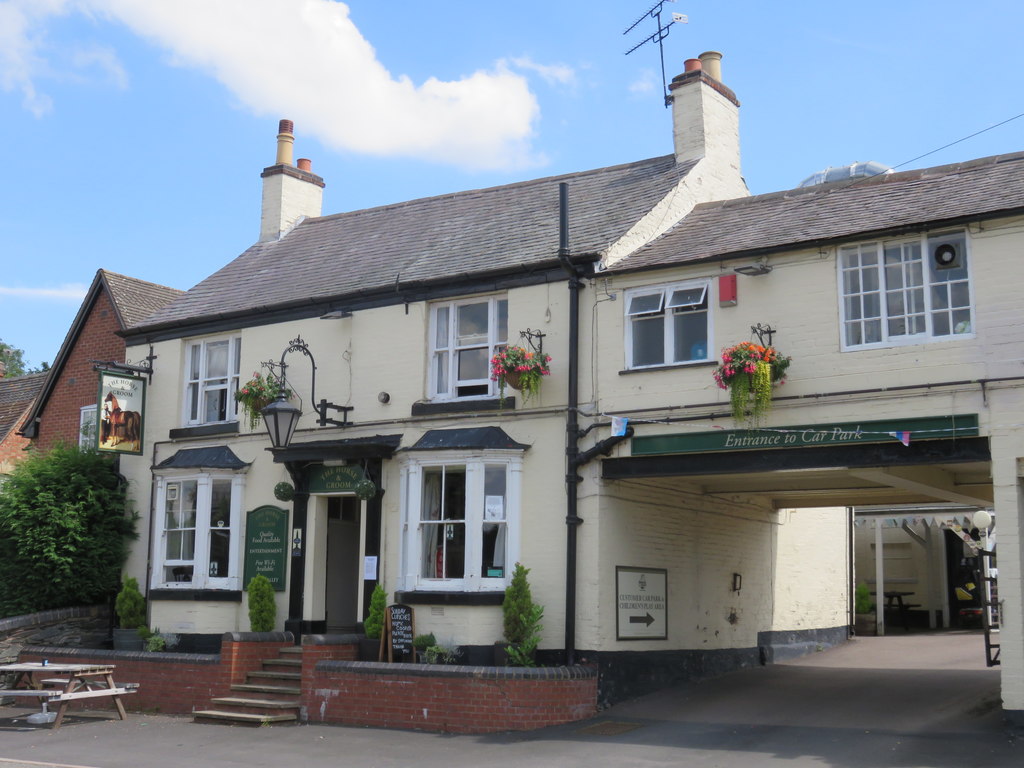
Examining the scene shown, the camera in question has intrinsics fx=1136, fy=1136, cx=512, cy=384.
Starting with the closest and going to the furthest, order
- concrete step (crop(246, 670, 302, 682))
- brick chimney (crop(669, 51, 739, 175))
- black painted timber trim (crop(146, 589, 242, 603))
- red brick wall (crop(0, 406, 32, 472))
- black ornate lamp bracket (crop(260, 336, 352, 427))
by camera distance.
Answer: concrete step (crop(246, 670, 302, 682)) < black ornate lamp bracket (crop(260, 336, 352, 427)) < black painted timber trim (crop(146, 589, 242, 603)) < brick chimney (crop(669, 51, 739, 175)) < red brick wall (crop(0, 406, 32, 472))

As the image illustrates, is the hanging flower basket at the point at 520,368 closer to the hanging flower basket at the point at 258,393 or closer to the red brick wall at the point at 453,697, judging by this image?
the red brick wall at the point at 453,697

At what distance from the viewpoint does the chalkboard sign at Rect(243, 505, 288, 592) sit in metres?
17.8

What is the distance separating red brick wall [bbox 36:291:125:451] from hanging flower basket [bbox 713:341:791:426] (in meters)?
14.0

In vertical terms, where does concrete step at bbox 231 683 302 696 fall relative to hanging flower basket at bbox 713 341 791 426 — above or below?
below

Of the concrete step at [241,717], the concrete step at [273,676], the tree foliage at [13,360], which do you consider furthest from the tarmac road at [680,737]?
the tree foliage at [13,360]

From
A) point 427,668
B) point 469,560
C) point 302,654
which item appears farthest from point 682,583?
point 302,654

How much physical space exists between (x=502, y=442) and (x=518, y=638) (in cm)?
265

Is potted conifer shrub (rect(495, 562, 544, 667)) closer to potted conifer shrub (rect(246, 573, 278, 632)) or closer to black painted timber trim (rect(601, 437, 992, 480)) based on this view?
black painted timber trim (rect(601, 437, 992, 480))

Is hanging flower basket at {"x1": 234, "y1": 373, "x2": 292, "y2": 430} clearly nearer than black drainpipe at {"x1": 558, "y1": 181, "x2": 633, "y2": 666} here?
→ No

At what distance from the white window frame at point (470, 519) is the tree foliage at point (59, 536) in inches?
249

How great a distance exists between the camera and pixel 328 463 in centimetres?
1748

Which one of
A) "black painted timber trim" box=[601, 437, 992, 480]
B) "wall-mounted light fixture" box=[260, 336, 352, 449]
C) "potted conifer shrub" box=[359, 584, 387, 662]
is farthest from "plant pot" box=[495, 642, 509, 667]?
"wall-mounted light fixture" box=[260, 336, 352, 449]

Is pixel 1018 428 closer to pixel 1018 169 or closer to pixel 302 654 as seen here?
pixel 1018 169

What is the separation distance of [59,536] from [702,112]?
12.7m
